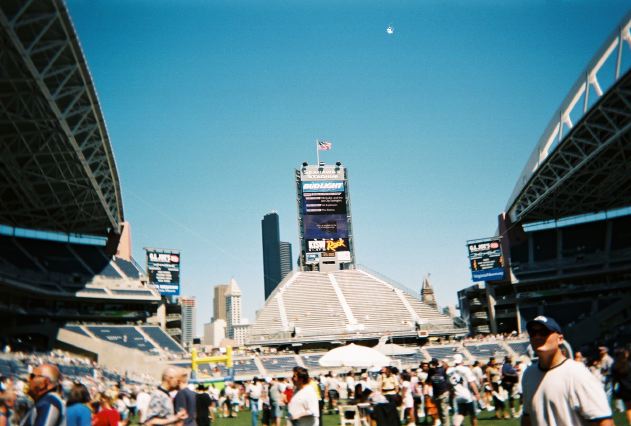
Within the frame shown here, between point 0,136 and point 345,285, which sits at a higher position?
point 0,136

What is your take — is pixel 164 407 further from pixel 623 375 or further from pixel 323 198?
pixel 323 198

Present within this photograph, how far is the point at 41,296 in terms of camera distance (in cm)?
5312

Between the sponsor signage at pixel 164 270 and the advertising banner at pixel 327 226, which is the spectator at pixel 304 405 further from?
the advertising banner at pixel 327 226

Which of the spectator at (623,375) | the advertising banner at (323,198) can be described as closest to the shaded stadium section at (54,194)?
the advertising banner at (323,198)

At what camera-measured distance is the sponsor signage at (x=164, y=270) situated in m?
60.2

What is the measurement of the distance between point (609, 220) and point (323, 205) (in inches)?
1182

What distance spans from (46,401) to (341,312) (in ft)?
199

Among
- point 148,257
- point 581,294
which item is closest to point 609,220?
point 581,294

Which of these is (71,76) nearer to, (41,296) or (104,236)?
(41,296)

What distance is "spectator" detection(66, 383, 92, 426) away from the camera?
568 cm

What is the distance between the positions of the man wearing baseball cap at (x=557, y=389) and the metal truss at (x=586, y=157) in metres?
31.7

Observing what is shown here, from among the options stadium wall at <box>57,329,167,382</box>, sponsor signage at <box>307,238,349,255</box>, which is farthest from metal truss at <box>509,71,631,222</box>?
stadium wall at <box>57,329,167,382</box>

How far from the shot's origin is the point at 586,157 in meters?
39.0

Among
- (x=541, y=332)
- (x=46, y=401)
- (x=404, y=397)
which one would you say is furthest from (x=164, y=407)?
(x=404, y=397)
